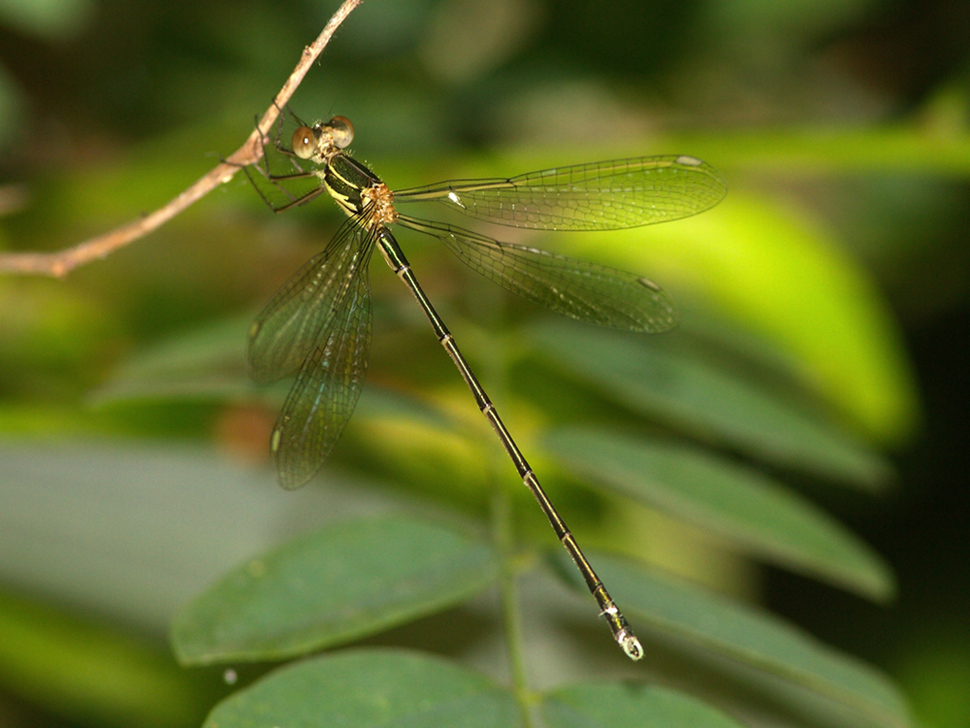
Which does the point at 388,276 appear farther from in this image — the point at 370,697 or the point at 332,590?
the point at 370,697

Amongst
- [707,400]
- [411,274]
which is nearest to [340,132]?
[411,274]

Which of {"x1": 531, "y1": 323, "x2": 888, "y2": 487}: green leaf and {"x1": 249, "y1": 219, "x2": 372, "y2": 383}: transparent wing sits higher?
{"x1": 249, "y1": 219, "x2": 372, "y2": 383}: transparent wing

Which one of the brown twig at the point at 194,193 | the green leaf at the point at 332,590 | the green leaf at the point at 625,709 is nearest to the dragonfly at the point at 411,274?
the brown twig at the point at 194,193

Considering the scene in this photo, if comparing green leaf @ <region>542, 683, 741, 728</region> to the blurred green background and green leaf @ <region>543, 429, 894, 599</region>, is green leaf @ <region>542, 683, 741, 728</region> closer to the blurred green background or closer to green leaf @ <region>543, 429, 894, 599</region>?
green leaf @ <region>543, 429, 894, 599</region>

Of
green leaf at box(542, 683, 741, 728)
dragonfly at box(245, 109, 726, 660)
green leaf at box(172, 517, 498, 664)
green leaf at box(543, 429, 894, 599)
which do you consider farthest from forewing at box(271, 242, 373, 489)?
green leaf at box(542, 683, 741, 728)

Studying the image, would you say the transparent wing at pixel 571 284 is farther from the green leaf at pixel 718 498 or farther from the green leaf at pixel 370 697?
the green leaf at pixel 370 697

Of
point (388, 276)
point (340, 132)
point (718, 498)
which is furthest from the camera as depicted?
point (388, 276)
